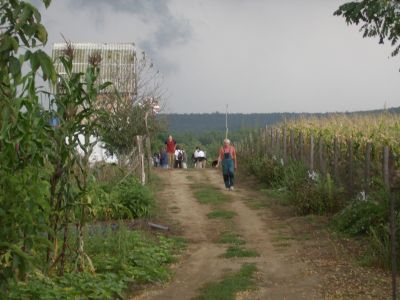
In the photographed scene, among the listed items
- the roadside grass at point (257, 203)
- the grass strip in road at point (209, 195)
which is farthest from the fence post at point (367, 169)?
the grass strip in road at point (209, 195)

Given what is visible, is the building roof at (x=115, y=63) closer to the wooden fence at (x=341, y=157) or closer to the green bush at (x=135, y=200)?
the wooden fence at (x=341, y=157)

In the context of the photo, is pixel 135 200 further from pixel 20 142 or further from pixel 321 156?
pixel 20 142

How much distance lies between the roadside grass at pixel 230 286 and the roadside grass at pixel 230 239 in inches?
98.9

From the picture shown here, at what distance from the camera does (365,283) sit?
29.2ft

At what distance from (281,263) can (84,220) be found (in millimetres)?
3768

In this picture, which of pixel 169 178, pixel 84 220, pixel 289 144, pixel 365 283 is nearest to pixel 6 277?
pixel 84 220

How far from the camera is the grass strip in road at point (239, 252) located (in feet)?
36.7

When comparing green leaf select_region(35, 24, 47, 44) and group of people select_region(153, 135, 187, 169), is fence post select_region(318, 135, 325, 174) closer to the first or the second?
green leaf select_region(35, 24, 47, 44)

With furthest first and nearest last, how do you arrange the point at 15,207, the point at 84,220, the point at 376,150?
the point at 376,150
the point at 84,220
the point at 15,207

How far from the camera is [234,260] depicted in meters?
10.8

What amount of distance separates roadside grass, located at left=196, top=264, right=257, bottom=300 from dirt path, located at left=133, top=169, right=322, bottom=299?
0.13 meters

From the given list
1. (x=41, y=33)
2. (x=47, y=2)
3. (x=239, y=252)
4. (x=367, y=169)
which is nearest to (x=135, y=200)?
(x=239, y=252)

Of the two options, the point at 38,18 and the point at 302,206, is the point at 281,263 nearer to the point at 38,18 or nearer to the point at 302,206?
the point at 302,206

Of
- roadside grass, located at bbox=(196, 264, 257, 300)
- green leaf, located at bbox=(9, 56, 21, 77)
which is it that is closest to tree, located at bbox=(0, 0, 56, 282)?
green leaf, located at bbox=(9, 56, 21, 77)
